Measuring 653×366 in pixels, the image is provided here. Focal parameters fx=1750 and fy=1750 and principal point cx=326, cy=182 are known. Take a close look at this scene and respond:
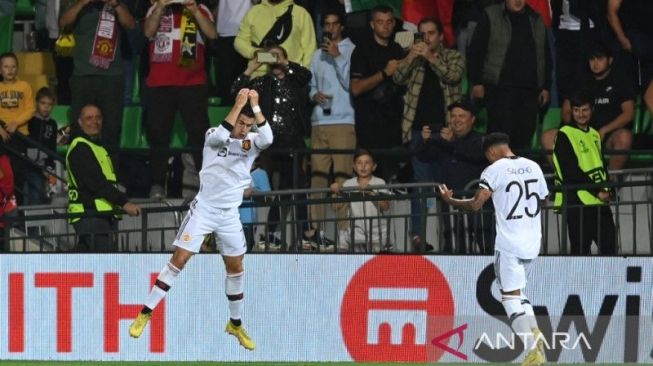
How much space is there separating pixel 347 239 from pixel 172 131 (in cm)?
333

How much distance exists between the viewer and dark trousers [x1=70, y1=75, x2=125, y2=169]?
1986 centimetres

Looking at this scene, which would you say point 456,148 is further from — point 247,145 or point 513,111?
point 247,145

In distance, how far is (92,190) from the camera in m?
17.8

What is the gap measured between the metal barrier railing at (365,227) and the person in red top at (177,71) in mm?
1083

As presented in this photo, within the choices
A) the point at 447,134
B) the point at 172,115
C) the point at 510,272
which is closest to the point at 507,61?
the point at 447,134

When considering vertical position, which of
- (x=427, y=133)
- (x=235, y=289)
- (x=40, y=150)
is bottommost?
(x=235, y=289)

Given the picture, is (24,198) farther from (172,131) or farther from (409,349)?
(409,349)

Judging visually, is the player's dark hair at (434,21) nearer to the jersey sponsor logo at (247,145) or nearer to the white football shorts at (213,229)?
the jersey sponsor logo at (247,145)

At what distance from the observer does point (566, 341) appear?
1695 centimetres

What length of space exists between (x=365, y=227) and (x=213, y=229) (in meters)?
2.12

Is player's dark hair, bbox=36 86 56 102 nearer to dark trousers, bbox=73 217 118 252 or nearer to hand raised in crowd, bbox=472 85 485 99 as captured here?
dark trousers, bbox=73 217 118 252

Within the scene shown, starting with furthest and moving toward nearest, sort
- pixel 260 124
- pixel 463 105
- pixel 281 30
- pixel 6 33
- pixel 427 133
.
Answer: pixel 6 33, pixel 281 30, pixel 427 133, pixel 463 105, pixel 260 124

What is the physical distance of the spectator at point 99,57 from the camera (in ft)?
64.8

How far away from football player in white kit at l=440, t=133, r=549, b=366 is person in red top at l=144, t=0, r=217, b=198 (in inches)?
194
